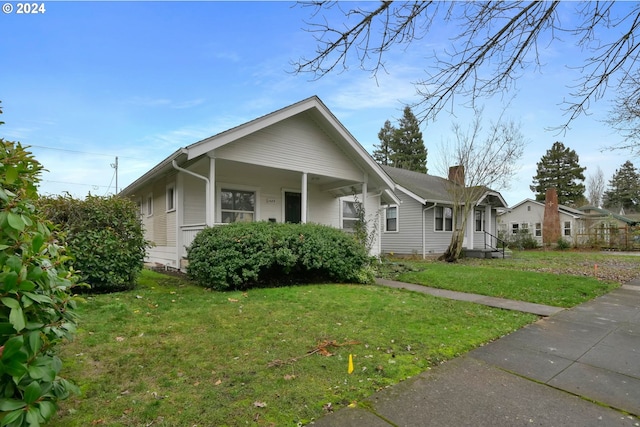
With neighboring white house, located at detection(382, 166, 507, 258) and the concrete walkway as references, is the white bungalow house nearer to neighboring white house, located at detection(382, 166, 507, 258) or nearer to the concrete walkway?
the concrete walkway

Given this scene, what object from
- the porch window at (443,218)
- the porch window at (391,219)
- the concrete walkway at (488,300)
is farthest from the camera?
the porch window at (391,219)

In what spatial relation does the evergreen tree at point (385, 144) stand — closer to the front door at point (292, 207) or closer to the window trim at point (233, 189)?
the front door at point (292, 207)

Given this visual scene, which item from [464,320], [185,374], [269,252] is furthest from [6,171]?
[269,252]

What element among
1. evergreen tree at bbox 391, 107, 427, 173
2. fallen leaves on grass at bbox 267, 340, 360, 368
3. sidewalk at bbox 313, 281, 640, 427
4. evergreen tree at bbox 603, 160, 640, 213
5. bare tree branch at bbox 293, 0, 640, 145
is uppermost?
evergreen tree at bbox 391, 107, 427, 173

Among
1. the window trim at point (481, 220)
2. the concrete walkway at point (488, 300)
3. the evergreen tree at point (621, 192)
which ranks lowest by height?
the concrete walkway at point (488, 300)

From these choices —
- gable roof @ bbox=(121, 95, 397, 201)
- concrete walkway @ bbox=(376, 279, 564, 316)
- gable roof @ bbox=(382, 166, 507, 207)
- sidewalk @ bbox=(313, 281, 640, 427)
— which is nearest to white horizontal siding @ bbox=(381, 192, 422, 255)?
gable roof @ bbox=(382, 166, 507, 207)

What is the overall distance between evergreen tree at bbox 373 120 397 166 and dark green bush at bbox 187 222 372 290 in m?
39.2

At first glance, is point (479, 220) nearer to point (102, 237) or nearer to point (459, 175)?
point (459, 175)

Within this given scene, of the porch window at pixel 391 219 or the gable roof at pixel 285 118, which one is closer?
the gable roof at pixel 285 118

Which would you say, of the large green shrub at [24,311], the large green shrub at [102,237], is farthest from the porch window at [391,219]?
the large green shrub at [24,311]

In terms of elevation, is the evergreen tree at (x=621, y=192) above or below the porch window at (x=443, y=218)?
above

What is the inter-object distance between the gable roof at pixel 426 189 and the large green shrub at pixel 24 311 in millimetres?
16489

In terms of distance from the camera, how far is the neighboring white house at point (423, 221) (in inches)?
715

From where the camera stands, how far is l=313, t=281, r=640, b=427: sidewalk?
2574 millimetres
